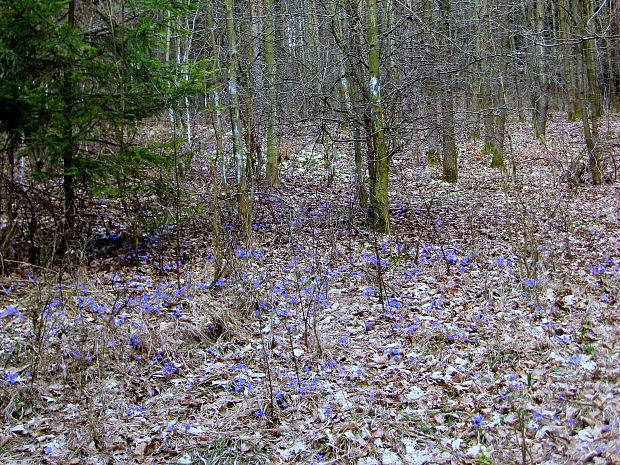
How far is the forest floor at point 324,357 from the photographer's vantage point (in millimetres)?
3795

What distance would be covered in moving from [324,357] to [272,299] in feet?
4.34

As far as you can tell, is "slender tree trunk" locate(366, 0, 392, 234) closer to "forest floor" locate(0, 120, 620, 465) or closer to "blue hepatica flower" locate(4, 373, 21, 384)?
"forest floor" locate(0, 120, 620, 465)

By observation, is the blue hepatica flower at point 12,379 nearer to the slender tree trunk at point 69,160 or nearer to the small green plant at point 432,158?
the slender tree trunk at point 69,160

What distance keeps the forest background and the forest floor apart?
0.02m

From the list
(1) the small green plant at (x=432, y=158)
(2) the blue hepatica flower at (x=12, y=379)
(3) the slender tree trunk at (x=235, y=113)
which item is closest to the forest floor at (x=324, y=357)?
(2) the blue hepatica flower at (x=12, y=379)

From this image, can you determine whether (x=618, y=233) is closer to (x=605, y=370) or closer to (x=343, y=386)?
(x=605, y=370)

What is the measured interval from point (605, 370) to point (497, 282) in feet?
7.64

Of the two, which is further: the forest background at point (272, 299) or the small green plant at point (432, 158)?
the small green plant at point (432, 158)

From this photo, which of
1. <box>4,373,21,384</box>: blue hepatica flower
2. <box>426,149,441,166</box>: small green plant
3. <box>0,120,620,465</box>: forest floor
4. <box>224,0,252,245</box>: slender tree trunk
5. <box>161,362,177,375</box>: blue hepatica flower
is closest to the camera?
<box>0,120,620,465</box>: forest floor

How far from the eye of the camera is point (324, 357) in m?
5.12

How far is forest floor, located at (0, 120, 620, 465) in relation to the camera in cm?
379

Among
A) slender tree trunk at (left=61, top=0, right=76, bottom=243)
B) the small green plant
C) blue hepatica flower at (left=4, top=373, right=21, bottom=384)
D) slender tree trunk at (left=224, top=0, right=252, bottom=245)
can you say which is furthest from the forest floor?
the small green plant

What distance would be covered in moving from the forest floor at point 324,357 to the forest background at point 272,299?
0.08 feet

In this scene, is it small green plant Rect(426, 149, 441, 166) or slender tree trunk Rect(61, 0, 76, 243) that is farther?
small green plant Rect(426, 149, 441, 166)
